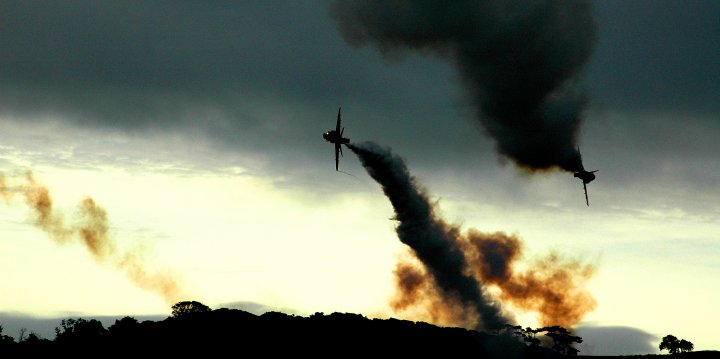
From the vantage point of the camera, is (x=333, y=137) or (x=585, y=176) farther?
(x=585, y=176)

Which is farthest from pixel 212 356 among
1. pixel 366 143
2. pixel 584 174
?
pixel 584 174

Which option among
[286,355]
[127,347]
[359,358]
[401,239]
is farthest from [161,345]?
[401,239]

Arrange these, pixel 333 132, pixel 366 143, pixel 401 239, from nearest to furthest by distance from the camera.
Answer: pixel 333 132 < pixel 366 143 < pixel 401 239

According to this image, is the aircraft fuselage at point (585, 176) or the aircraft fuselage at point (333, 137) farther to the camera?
the aircraft fuselage at point (585, 176)

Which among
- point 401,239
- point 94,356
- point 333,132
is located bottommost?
point 94,356

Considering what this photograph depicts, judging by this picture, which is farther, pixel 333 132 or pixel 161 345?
pixel 161 345

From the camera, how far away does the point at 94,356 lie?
654ft

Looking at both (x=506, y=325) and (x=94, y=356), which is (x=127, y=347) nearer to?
(x=94, y=356)

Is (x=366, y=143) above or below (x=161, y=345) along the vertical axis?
above

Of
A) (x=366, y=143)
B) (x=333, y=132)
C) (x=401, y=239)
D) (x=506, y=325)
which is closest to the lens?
(x=333, y=132)

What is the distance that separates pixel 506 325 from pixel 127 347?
86.5m

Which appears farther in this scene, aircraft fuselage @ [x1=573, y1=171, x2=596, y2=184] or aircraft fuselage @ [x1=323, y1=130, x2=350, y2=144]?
aircraft fuselage @ [x1=573, y1=171, x2=596, y2=184]

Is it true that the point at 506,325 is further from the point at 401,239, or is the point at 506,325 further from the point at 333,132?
the point at 333,132

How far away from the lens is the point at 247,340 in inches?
Result: 7805
